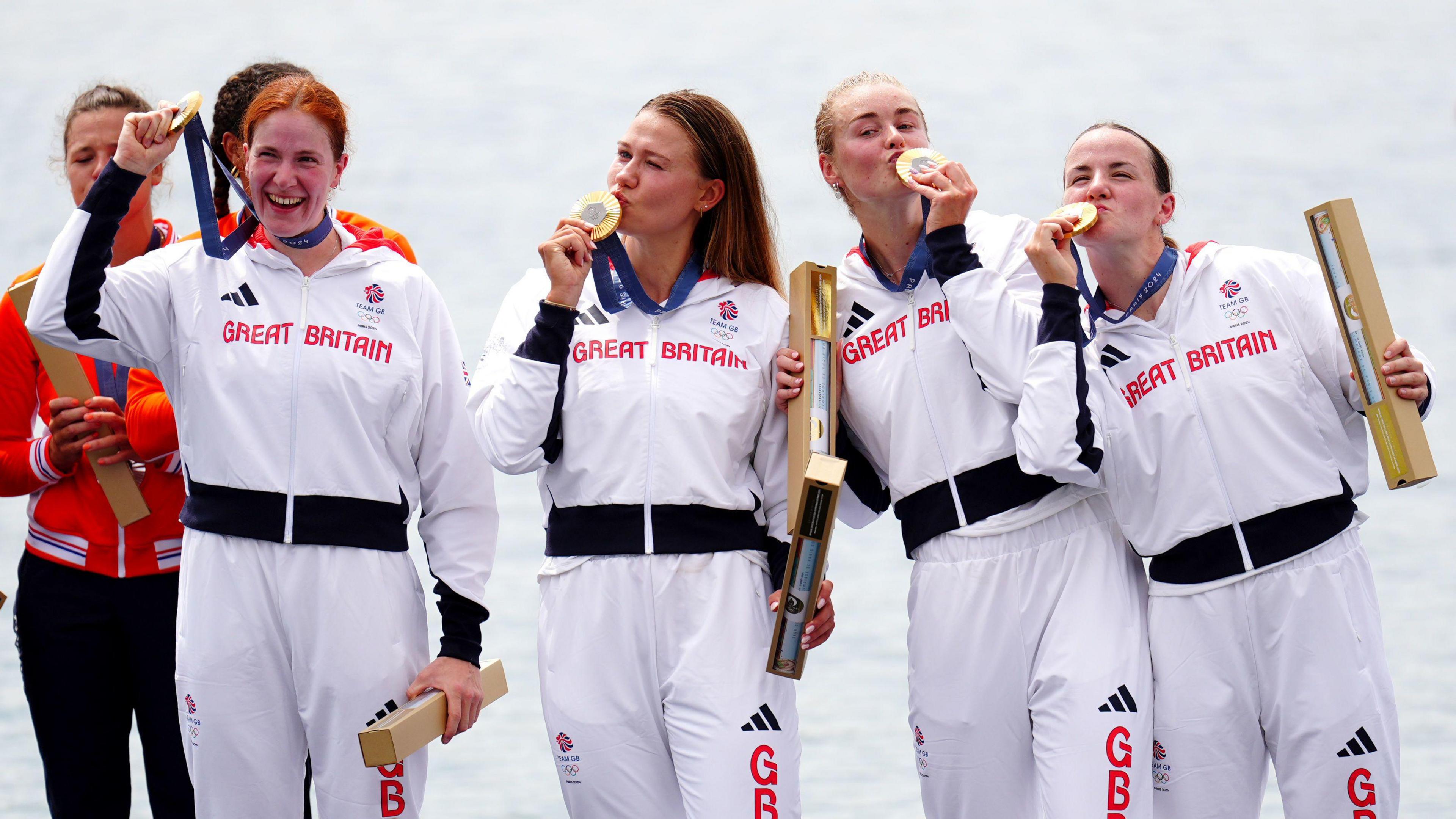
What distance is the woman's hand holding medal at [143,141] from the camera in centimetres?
279

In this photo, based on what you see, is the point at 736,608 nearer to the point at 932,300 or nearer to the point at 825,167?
the point at 932,300

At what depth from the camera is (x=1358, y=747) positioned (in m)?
2.85

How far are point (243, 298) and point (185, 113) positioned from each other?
0.36 metres

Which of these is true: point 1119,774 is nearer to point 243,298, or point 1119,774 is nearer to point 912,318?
point 912,318

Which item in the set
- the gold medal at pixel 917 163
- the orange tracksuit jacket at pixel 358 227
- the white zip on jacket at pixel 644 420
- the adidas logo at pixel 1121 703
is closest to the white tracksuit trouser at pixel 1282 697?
the adidas logo at pixel 1121 703

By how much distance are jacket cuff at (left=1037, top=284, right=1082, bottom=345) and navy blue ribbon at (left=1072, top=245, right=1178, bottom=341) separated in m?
0.17

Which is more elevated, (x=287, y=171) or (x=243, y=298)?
(x=287, y=171)

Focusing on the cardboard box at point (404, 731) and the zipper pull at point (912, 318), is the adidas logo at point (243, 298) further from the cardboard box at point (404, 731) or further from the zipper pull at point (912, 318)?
the zipper pull at point (912, 318)

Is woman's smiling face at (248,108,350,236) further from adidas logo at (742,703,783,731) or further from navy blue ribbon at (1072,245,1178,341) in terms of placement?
navy blue ribbon at (1072,245,1178,341)

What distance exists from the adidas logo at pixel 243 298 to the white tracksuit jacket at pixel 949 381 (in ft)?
3.88

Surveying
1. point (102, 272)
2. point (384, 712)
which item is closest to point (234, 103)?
point (102, 272)

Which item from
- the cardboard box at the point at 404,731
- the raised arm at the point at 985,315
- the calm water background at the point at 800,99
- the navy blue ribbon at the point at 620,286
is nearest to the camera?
the cardboard box at the point at 404,731

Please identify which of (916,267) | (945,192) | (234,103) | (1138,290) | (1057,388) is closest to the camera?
Answer: (1057,388)

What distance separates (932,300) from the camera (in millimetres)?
3021
